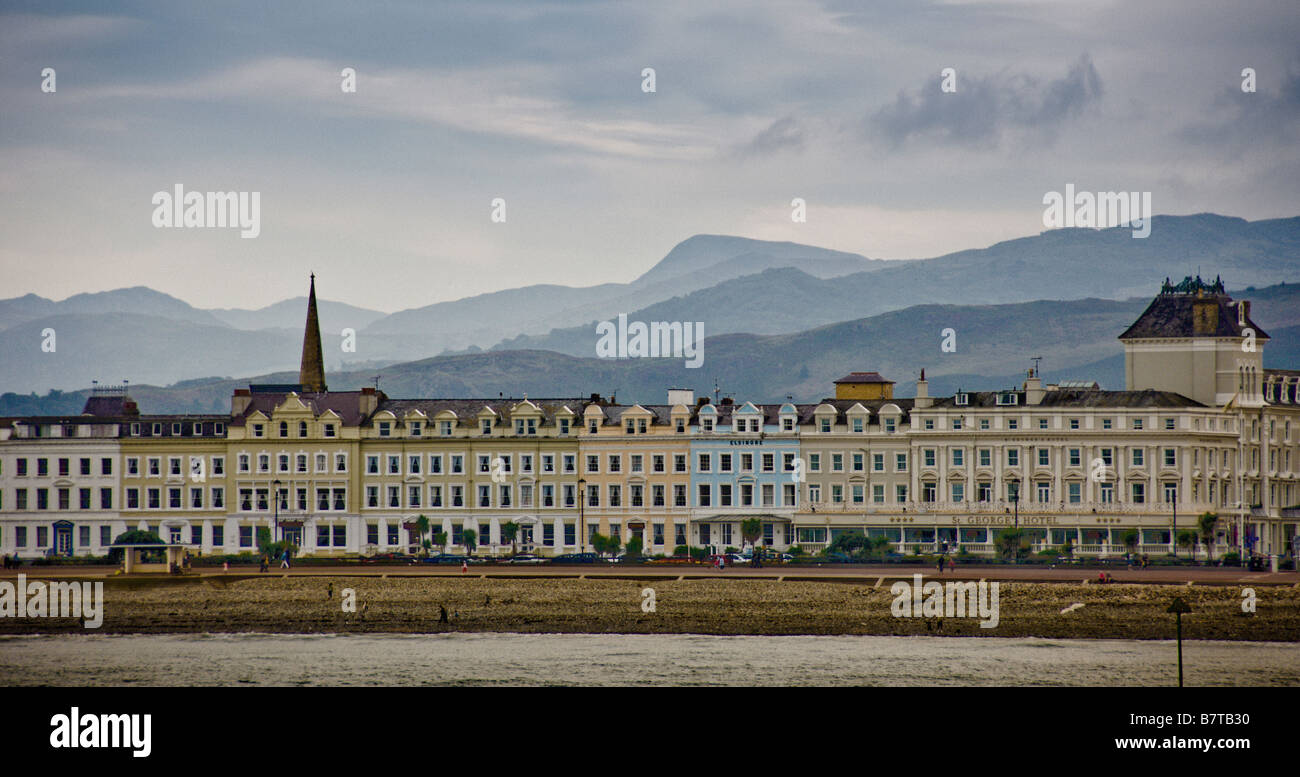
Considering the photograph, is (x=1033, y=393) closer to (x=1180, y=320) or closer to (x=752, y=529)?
(x=1180, y=320)

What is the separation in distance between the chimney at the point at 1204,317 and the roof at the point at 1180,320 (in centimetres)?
15

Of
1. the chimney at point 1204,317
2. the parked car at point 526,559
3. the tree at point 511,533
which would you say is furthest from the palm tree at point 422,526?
the chimney at point 1204,317

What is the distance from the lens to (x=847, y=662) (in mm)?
79562

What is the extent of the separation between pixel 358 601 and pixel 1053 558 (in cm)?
4211

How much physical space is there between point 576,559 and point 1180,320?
46.7m

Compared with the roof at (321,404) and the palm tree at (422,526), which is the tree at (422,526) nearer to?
the palm tree at (422,526)

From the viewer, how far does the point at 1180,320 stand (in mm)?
129625

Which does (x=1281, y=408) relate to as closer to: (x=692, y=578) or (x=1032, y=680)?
(x=692, y=578)

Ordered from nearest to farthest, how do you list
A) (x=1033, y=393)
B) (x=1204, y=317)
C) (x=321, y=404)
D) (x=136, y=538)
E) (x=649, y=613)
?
(x=649, y=613)
(x=136, y=538)
(x=1033, y=393)
(x=1204, y=317)
(x=321, y=404)

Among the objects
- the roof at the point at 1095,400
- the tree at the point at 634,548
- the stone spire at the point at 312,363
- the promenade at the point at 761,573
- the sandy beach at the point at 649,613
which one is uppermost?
the stone spire at the point at 312,363

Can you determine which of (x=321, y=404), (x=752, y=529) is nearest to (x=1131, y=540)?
(x=752, y=529)

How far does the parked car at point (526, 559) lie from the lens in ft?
375

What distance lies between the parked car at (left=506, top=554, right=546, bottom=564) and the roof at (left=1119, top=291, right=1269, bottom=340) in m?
43.1
